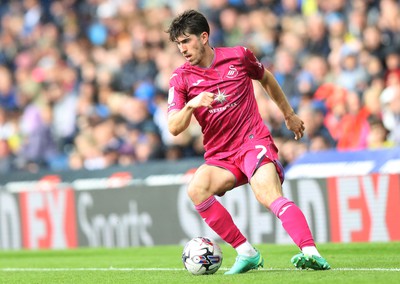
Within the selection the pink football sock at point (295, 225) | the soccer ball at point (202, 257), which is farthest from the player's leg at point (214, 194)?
the pink football sock at point (295, 225)

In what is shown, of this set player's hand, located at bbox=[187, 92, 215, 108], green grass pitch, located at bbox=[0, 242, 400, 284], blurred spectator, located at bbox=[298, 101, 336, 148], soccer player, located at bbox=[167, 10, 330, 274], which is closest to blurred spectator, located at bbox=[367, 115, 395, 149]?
blurred spectator, located at bbox=[298, 101, 336, 148]

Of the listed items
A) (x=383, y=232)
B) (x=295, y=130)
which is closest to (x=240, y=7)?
(x=383, y=232)

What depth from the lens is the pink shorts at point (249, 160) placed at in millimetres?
8781

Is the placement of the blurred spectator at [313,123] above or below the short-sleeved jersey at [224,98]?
below

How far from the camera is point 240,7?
757 inches

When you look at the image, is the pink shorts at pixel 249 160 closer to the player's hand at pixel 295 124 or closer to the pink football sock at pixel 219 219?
the pink football sock at pixel 219 219

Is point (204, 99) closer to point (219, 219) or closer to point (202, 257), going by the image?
point (219, 219)

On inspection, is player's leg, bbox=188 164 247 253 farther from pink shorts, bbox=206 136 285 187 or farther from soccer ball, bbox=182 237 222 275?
soccer ball, bbox=182 237 222 275

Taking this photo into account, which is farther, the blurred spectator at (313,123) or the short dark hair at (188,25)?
the blurred spectator at (313,123)

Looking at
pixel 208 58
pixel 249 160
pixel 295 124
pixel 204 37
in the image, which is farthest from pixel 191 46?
pixel 295 124

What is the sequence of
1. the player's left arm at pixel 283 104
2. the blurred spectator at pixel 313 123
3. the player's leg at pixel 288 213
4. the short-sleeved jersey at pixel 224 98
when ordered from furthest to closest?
the blurred spectator at pixel 313 123 → the player's left arm at pixel 283 104 → the short-sleeved jersey at pixel 224 98 → the player's leg at pixel 288 213

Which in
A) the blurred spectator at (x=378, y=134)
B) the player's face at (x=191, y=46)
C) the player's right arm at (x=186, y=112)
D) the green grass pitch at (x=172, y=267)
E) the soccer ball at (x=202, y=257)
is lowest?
the green grass pitch at (x=172, y=267)

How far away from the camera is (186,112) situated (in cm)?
839

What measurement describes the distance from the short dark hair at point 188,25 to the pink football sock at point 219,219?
1.43 m
